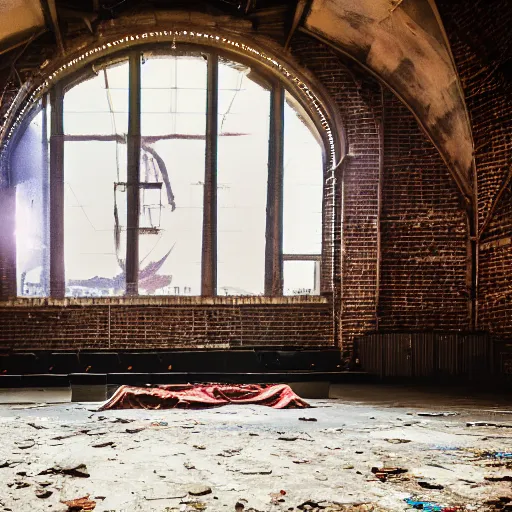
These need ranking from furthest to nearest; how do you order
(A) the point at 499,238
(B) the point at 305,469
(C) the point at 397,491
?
(A) the point at 499,238, (B) the point at 305,469, (C) the point at 397,491

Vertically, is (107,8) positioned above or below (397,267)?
above

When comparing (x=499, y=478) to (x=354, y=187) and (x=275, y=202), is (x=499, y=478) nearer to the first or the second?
(x=354, y=187)

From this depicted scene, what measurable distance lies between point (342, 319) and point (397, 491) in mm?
6003

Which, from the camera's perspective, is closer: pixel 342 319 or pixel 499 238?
pixel 499 238

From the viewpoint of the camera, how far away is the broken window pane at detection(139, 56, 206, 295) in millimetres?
9281

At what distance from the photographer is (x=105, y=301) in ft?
29.6

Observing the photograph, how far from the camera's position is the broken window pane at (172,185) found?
928 centimetres

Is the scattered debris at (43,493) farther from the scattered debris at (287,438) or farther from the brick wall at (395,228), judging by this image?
the brick wall at (395,228)

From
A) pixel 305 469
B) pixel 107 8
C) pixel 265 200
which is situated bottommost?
pixel 305 469

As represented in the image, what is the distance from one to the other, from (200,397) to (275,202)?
3.72 m

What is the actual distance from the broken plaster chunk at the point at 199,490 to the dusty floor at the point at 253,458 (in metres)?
0.01

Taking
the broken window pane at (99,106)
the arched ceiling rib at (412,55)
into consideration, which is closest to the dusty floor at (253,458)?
the arched ceiling rib at (412,55)

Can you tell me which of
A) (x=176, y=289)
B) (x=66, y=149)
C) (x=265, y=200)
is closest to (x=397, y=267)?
(x=265, y=200)

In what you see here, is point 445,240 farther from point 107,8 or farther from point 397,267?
point 107,8
